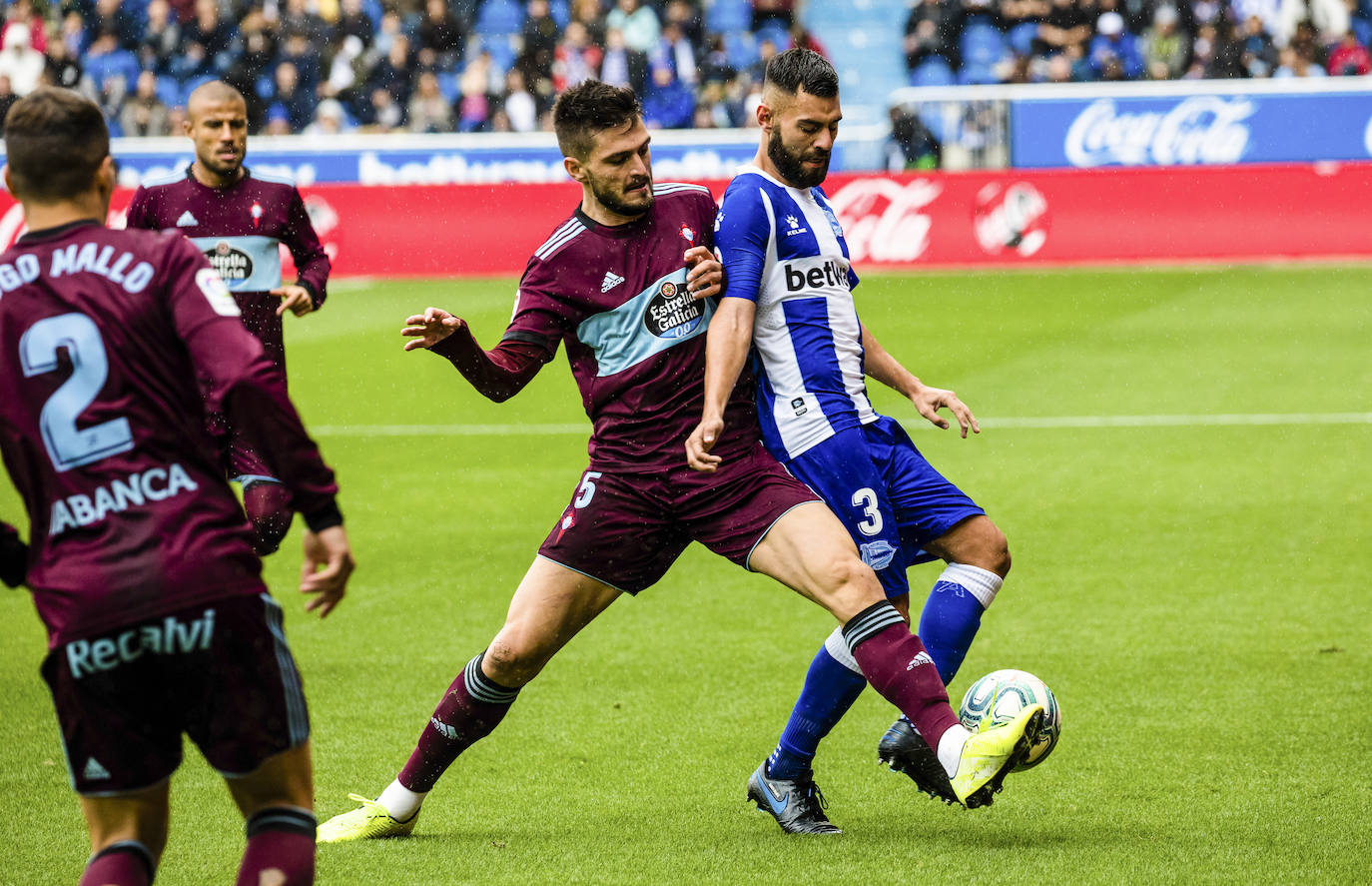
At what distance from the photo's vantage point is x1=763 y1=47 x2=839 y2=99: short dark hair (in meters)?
4.68

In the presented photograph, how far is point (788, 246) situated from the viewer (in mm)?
4758

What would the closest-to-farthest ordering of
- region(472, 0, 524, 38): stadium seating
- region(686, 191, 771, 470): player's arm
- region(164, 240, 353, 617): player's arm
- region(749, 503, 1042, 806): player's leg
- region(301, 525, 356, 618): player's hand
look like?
region(164, 240, 353, 617): player's arm → region(301, 525, 356, 618): player's hand → region(749, 503, 1042, 806): player's leg → region(686, 191, 771, 470): player's arm → region(472, 0, 524, 38): stadium seating

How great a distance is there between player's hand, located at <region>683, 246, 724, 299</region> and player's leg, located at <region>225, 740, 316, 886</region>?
6.06ft

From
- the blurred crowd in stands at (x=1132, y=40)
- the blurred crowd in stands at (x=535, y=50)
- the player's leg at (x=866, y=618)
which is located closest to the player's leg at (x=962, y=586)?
the player's leg at (x=866, y=618)

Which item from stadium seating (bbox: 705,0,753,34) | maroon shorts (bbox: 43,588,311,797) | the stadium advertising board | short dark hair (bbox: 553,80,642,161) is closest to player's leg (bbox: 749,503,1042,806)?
short dark hair (bbox: 553,80,642,161)

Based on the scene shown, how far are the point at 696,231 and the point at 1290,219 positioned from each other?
51.2ft

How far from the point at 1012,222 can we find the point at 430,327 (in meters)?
15.8

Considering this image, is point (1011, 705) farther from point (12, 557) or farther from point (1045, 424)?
point (1045, 424)

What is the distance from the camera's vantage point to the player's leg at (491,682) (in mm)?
4508

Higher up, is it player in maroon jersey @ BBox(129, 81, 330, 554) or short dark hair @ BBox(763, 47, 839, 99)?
short dark hair @ BBox(763, 47, 839, 99)

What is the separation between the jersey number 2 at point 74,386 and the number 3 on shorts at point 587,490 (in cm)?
175

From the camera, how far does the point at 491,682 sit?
4.59 metres

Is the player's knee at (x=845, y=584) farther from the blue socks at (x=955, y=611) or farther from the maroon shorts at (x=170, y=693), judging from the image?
the maroon shorts at (x=170, y=693)

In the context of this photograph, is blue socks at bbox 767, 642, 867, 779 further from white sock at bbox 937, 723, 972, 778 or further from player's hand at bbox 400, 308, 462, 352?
player's hand at bbox 400, 308, 462, 352
